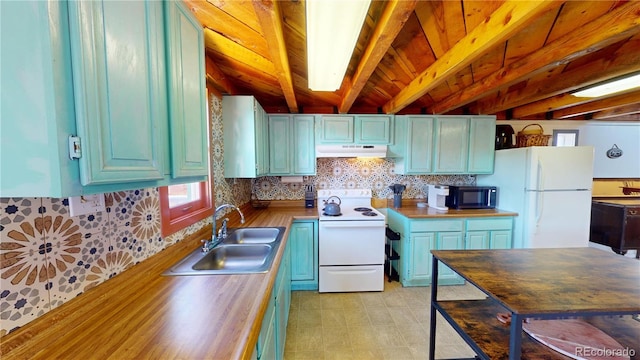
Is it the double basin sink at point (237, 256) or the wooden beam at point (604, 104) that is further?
the wooden beam at point (604, 104)

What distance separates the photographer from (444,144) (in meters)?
3.02

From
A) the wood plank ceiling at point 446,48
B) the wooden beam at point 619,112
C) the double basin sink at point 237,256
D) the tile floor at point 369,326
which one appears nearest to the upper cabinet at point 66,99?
the wood plank ceiling at point 446,48

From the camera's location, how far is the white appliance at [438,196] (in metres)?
2.90

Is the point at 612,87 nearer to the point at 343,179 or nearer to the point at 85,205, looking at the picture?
the point at 343,179

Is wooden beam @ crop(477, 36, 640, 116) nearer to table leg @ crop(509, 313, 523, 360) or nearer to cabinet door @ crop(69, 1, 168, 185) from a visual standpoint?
table leg @ crop(509, 313, 523, 360)

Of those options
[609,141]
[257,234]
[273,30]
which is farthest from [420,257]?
[609,141]

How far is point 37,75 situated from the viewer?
50cm

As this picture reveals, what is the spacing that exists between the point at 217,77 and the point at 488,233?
342cm

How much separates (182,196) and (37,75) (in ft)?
4.47

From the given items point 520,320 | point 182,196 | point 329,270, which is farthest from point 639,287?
point 182,196

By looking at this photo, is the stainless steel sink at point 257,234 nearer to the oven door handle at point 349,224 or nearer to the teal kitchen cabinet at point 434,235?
the oven door handle at point 349,224

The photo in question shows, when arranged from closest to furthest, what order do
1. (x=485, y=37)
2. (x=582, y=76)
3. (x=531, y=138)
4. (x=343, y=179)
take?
(x=485, y=37), (x=582, y=76), (x=531, y=138), (x=343, y=179)

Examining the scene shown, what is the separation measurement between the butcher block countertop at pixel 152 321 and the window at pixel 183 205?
11.5 inches

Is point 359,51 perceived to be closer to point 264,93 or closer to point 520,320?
point 264,93
